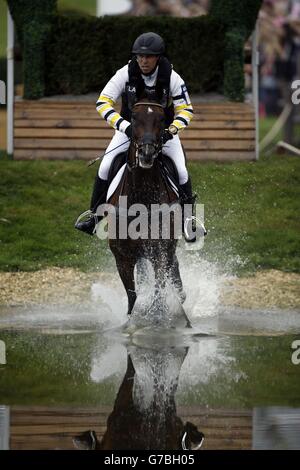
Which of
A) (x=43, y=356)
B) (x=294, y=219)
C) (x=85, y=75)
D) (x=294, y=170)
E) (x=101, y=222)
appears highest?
(x=85, y=75)

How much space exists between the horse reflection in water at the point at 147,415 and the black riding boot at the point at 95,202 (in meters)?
2.12

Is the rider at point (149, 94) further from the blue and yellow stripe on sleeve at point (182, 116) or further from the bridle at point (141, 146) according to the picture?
the bridle at point (141, 146)

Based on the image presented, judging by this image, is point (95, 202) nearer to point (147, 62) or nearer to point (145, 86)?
point (145, 86)

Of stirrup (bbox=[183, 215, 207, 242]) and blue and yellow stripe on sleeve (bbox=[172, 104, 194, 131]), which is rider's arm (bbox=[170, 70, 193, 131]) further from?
stirrup (bbox=[183, 215, 207, 242])

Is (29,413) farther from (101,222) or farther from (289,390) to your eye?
(101,222)

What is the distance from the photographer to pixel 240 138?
18.3 m

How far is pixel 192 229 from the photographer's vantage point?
38.3ft

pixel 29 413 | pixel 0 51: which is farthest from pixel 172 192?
pixel 0 51

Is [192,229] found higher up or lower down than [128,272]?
higher up

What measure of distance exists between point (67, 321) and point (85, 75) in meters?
7.37

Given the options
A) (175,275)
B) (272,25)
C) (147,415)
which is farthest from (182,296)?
(272,25)

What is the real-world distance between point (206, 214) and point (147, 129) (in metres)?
6.21


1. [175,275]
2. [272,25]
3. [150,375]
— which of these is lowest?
[150,375]

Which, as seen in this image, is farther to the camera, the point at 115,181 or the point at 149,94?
the point at 115,181
